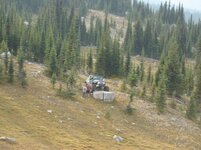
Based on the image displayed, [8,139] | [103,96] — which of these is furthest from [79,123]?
[8,139]

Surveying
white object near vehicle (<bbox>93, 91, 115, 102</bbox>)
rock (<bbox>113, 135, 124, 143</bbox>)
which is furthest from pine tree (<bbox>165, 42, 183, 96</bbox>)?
rock (<bbox>113, 135, 124, 143</bbox>)

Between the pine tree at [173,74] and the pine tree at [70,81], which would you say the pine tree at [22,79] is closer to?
the pine tree at [70,81]

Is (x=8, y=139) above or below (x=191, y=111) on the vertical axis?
above

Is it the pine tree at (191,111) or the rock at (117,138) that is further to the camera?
the pine tree at (191,111)

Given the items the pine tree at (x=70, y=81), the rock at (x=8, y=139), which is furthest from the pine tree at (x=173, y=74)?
the rock at (x=8, y=139)

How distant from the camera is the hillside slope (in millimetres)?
48344

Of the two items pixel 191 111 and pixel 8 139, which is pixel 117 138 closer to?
pixel 8 139

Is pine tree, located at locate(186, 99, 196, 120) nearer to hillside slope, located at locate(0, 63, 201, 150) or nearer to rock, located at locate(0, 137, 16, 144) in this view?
hillside slope, located at locate(0, 63, 201, 150)

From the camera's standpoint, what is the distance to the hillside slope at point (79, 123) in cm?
4834

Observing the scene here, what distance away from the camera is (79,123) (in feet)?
193

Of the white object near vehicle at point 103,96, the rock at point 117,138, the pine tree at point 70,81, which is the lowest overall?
the rock at point 117,138

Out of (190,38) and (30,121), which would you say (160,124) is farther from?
(190,38)

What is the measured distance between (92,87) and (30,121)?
2303 cm

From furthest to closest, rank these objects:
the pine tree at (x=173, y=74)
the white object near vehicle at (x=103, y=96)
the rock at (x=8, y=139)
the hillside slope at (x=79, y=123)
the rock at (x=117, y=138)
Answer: the pine tree at (x=173, y=74), the white object near vehicle at (x=103, y=96), the rock at (x=117, y=138), the hillside slope at (x=79, y=123), the rock at (x=8, y=139)
